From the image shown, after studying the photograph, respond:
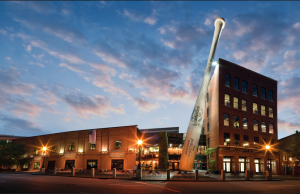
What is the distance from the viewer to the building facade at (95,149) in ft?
146

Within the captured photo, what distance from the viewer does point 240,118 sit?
4481 centimetres

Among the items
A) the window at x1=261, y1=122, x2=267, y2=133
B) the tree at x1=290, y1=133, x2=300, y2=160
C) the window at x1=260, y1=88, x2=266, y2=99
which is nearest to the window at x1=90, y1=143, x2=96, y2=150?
the window at x1=261, y1=122, x2=267, y2=133

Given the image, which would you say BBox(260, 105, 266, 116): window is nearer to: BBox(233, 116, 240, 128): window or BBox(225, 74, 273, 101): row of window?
BBox(225, 74, 273, 101): row of window

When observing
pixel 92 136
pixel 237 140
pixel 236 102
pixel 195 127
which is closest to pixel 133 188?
pixel 195 127

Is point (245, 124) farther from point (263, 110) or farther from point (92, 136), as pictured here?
point (92, 136)

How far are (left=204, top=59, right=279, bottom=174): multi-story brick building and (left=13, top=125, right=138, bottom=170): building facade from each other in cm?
1591

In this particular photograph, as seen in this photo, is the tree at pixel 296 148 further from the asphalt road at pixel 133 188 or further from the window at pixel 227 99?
the asphalt road at pixel 133 188

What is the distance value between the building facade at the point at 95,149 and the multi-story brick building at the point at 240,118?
52.2 ft

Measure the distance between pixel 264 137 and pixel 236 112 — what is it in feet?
29.7

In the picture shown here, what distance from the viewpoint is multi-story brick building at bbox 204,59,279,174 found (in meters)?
42.1

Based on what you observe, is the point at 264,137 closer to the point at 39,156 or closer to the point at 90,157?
the point at 90,157

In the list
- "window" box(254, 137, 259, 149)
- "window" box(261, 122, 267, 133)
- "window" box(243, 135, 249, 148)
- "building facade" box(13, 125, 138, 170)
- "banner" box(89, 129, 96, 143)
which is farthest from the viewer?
"banner" box(89, 129, 96, 143)

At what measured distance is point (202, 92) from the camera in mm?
36562

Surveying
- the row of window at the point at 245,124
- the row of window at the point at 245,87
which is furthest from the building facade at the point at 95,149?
the row of window at the point at 245,87
